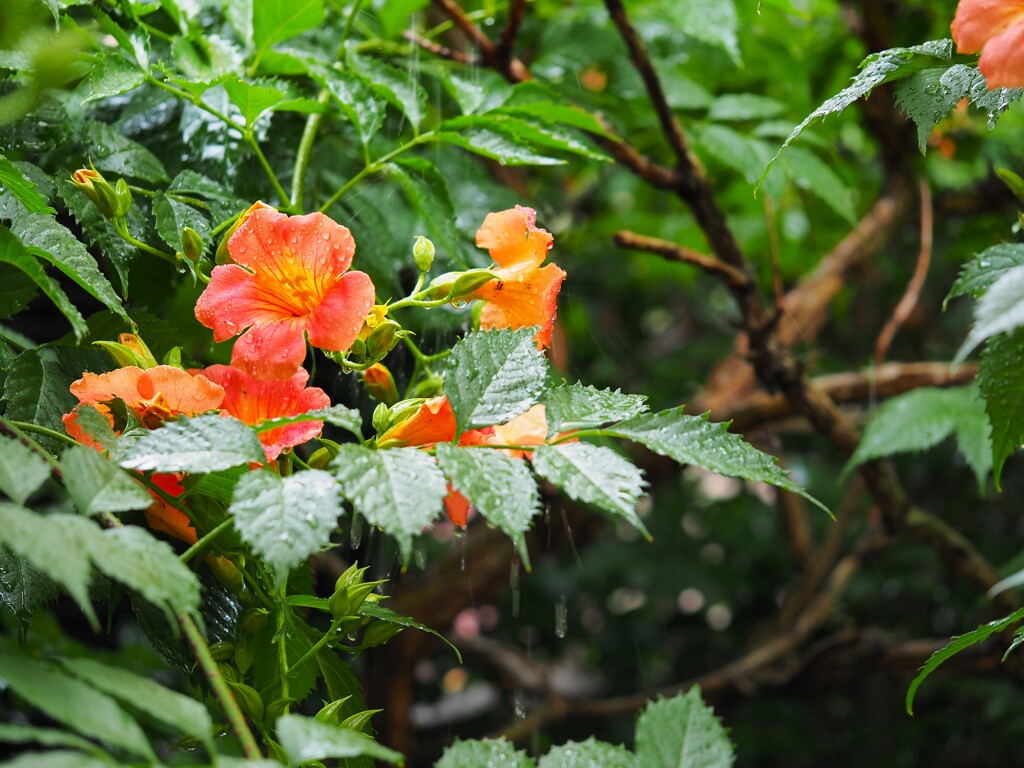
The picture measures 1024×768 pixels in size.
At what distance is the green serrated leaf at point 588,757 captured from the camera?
500 millimetres

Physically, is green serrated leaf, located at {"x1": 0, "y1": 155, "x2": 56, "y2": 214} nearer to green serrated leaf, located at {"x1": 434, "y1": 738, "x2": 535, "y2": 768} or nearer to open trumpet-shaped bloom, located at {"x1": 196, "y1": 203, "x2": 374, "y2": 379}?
open trumpet-shaped bloom, located at {"x1": 196, "y1": 203, "x2": 374, "y2": 379}

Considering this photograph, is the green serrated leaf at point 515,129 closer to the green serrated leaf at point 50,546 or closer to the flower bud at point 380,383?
the flower bud at point 380,383

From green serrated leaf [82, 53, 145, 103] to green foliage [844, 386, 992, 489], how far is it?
885mm

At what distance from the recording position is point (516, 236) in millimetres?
652

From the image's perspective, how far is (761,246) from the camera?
63.1 inches

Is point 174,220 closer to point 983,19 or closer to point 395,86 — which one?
point 395,86

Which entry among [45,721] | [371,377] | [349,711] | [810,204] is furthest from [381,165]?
[810,204]

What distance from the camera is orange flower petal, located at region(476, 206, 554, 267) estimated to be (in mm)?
649

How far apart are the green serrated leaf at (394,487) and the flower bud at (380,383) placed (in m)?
0.15

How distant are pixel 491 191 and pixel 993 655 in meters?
0.94

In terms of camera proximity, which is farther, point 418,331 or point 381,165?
point 418,331

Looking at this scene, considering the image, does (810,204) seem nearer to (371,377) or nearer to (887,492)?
(887,492)

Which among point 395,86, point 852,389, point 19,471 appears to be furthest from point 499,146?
point 852,389

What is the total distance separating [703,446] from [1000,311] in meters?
0.17
